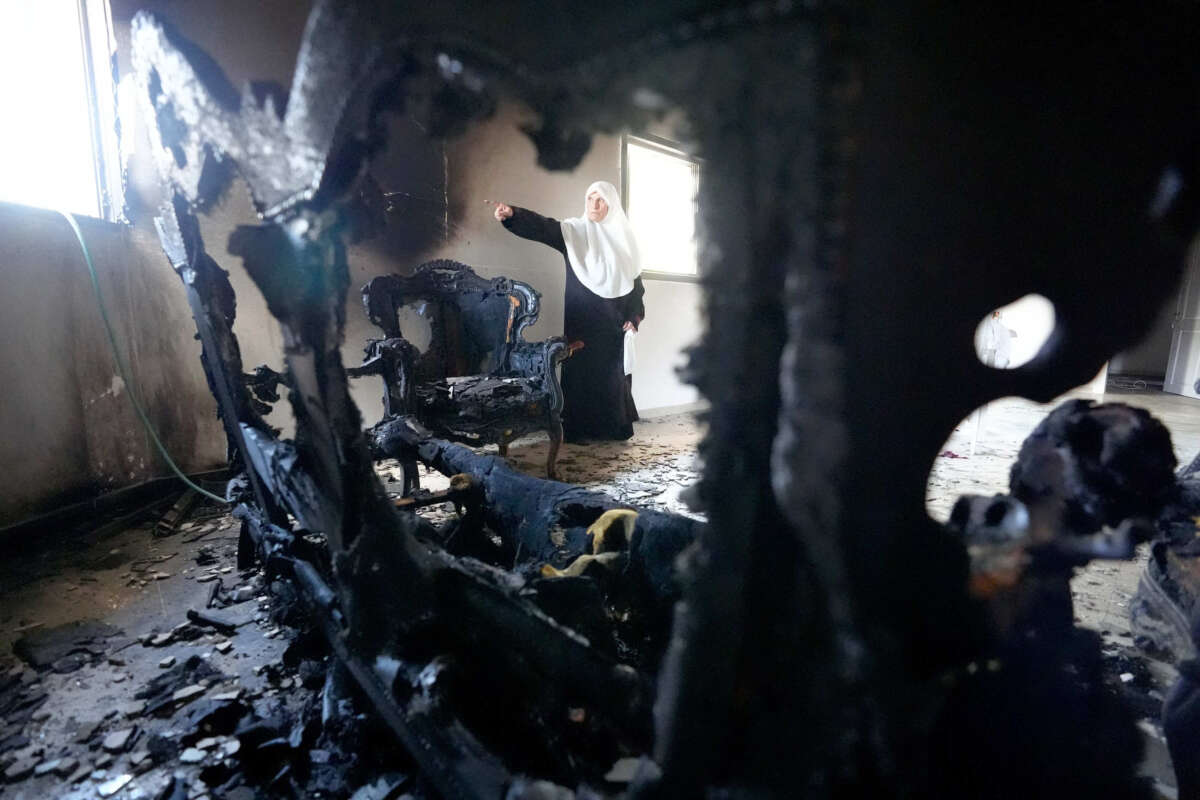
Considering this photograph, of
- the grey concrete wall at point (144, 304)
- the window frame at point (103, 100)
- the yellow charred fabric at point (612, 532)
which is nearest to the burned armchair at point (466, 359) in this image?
the grey concrete wall at point (144, 304)

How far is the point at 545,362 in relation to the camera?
166 inches

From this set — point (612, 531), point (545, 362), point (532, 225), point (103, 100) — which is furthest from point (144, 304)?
point (612, 531)

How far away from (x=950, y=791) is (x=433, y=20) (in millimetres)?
1258

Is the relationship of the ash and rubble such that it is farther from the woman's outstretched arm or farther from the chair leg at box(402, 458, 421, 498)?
the woman's outstretched arm

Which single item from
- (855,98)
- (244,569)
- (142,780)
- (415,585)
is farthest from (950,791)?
(244,569)

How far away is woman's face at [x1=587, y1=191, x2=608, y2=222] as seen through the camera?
5129 millimetres

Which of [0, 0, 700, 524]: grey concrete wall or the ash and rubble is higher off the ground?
[0, 0, 700, 524]: grey concrete wall

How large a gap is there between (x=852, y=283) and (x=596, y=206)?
4.92 metres

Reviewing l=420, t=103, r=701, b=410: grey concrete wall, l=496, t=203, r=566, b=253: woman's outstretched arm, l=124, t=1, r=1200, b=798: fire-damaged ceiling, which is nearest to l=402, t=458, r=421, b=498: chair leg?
l=420, t=103, r=701, b=410: grey concrete wall

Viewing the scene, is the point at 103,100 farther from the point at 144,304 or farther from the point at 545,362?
the point at 545,362

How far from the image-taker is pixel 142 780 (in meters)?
1.44

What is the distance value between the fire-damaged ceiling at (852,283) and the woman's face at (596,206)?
4334mm

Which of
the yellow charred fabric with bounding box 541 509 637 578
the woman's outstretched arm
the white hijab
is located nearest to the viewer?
the yellow charred fabric with bounding box 541 509 637 578

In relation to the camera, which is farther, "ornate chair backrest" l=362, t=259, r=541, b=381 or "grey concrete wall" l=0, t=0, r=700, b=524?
"ornate chair backrest" l=362, t=259, r=541, b=381
